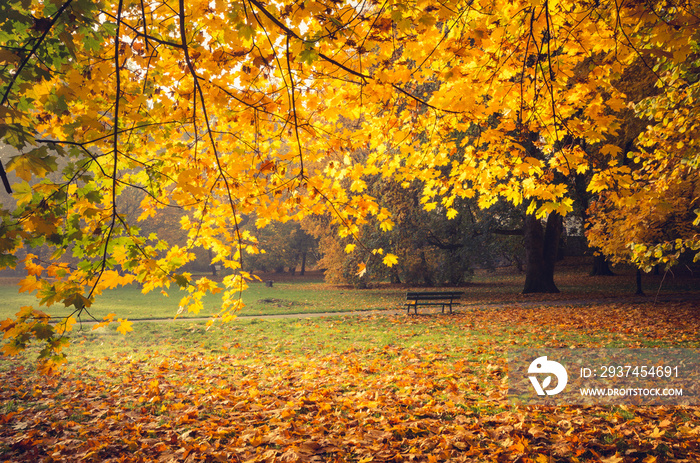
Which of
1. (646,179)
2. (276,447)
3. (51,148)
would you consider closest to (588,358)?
(646,179)

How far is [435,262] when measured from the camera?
21.8 metres

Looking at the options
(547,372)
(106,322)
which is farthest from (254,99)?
(547,372)

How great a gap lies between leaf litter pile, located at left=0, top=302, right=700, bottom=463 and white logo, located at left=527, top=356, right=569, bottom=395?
38 cm

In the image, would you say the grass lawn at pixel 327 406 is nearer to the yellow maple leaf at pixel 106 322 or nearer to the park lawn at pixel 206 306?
the yellow maple leaf at pixel 106 322

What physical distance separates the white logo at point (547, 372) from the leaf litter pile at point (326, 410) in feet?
1.23

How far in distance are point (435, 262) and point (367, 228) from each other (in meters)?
4.63

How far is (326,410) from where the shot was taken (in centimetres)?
410

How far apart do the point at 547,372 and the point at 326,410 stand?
116 inches

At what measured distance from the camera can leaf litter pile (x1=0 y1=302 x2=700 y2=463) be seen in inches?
126
